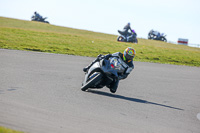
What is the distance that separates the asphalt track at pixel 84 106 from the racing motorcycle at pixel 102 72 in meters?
0.31

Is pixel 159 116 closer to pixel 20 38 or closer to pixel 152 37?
pixel 20 38

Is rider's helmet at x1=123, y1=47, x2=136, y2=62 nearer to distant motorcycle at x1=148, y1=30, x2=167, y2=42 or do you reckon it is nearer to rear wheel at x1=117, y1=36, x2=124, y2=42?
rear wheel at x1=117, y1=36, x2=124, y2=42

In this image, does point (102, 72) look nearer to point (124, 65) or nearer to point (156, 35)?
point (124, 65)

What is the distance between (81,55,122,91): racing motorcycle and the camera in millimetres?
8375

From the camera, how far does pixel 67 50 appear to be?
2214 centimetres

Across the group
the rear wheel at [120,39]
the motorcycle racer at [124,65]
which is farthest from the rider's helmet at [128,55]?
the rear wheel at [120,39]

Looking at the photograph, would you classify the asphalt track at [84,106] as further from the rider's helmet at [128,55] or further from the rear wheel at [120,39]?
the rear wheel at [120,39]

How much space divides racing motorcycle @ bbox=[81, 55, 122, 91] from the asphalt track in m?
0.31

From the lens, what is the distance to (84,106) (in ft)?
22.6

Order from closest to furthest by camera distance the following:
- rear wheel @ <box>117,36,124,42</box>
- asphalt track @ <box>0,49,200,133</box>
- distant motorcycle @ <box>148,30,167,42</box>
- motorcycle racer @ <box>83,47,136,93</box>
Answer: asphalt track @ <box>0,49,200,133</box>, motorcycle racer @ <box>83,47,136,93</box>, rear wheel @ <box>117,36,124,42</box>, distant motorcycle @ <box>148,30,167,42</box>

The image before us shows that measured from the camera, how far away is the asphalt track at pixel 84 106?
17.4 ft

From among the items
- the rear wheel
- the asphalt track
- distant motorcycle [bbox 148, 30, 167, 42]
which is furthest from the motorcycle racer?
distant motorcycle [bbox 148, 30, 167, 42]

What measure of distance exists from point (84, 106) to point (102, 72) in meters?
1.67

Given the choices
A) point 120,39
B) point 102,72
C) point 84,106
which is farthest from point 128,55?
point 120,39
